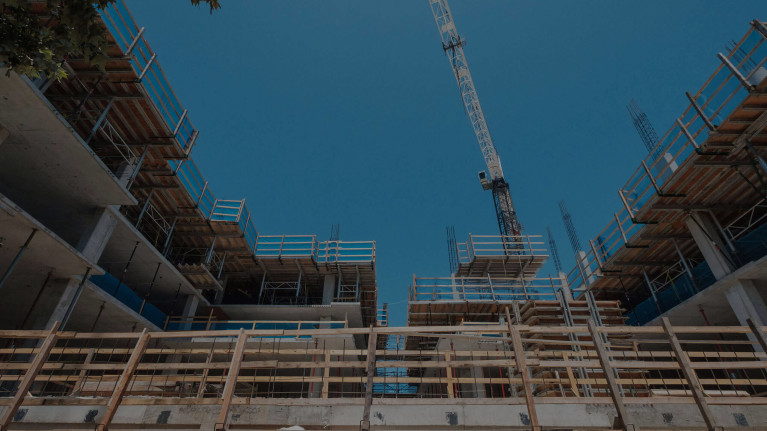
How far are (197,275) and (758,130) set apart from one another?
2769cm

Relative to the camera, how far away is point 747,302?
14188mm

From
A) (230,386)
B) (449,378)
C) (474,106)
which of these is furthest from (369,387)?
(474,106)

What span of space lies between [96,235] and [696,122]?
24.6 m

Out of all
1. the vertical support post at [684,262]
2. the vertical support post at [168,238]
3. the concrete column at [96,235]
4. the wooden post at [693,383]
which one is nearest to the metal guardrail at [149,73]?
the concrete column at [96,235]

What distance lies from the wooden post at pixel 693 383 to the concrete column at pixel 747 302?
36.8ft

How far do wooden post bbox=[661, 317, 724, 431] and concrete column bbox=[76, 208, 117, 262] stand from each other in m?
19.7

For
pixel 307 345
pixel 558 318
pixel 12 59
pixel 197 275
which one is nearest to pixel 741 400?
pixel 558 318

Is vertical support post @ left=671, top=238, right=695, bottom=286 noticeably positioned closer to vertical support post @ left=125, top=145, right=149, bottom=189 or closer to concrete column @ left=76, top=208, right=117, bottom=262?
vertical support post @ left=125, top=145, right=149, bottom=189

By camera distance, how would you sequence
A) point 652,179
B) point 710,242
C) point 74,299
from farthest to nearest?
1. point 74,299
2. point 710,242
3. point 652,179

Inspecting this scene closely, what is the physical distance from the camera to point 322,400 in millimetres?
6355

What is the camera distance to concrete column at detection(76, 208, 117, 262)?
16.4 metres

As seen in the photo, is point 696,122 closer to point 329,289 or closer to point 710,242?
point 710,242

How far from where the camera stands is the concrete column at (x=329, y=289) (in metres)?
28.4

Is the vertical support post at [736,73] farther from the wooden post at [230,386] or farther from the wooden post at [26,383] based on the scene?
the wooden post at [26,383]
